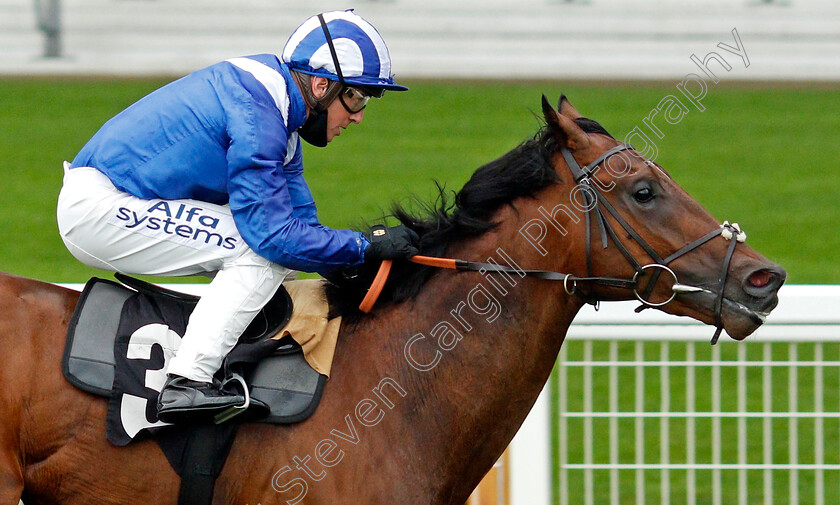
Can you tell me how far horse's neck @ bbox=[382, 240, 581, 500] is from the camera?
9.70 feet

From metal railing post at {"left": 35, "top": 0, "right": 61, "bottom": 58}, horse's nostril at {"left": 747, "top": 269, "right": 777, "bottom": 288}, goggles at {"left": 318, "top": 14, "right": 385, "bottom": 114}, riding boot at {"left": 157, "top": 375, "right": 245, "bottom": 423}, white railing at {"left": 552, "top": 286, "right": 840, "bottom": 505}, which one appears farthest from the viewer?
metal railing post at {"left": 35, "top": 0, "right": 61, "bottom": 58}

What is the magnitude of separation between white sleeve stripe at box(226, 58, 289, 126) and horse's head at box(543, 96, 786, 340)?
69 centimetres

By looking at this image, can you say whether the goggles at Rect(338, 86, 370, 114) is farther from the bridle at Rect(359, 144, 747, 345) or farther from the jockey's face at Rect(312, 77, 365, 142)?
the bridle at Rect(359, 144, 747, 345)

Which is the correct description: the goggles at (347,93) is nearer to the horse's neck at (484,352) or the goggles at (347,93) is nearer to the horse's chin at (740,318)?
the horse's neck at (484,352)

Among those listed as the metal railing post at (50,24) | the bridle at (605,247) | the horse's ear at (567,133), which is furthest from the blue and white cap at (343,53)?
the metal railing post at (50,24)

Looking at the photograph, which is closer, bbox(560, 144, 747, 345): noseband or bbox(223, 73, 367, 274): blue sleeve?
bbox(223, 73, 367, 274): blue sleeve

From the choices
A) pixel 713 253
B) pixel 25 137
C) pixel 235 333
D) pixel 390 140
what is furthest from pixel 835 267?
pixel 25 137

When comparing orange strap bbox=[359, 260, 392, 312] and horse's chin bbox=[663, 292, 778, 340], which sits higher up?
orange strap bbox=[359, 260, 392, 312]

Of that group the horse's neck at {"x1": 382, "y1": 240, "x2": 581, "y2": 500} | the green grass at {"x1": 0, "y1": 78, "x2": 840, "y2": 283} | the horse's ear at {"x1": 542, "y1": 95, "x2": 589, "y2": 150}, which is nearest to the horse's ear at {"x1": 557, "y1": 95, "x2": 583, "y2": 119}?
the horse's ear at {"x1": 542, "y1": 95, "x2": 589, "y2": 150}

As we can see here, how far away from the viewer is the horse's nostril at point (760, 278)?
111 inches

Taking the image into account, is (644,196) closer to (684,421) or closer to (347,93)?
(347,93)

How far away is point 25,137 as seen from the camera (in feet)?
38.9

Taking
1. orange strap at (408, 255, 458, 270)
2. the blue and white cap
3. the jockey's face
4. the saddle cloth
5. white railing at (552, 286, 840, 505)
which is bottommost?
white railing at (552, 286, 840, 505)

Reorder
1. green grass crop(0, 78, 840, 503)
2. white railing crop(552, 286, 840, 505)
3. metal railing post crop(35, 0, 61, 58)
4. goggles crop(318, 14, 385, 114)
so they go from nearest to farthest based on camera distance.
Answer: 1. goggles crop(318, 14, 385, 114)
2. white railing crop(552, 286, 840, 505)
3. green grass crop(0, 78, 840, 503)
4. metal railing post crop(35, 0, 61, 58)
